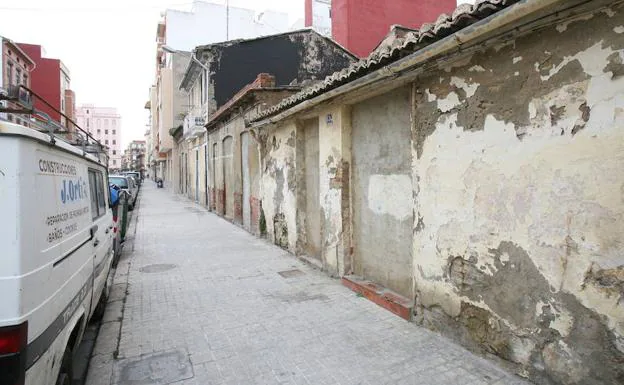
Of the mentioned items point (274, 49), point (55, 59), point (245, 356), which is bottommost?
point (245, 356)

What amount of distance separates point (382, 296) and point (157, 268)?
4727mm

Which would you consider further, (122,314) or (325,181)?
(325,181)

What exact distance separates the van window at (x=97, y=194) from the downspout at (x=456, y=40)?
3.33 m

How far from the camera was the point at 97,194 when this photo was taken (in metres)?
4.67

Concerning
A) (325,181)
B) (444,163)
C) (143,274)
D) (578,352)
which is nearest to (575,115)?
(444,163)

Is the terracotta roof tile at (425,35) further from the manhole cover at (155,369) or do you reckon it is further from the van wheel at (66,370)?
the van wheel at (66,370)

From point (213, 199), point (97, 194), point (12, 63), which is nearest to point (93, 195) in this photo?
point (97, 194)

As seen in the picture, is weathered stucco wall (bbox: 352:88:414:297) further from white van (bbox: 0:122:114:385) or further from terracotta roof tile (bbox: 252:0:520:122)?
white van (bbox: 0:122:114:385)

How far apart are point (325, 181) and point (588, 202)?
4624mm

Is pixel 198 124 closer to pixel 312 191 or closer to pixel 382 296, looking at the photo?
pixel 312 191

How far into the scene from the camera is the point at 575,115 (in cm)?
308

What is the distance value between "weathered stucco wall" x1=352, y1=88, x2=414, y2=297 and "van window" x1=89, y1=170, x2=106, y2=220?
355cm

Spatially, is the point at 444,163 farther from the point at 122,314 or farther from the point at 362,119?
the point at 122,314

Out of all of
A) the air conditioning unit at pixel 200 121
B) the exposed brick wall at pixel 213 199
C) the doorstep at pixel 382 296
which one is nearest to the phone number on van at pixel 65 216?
the doorstep at pixel 382 296
